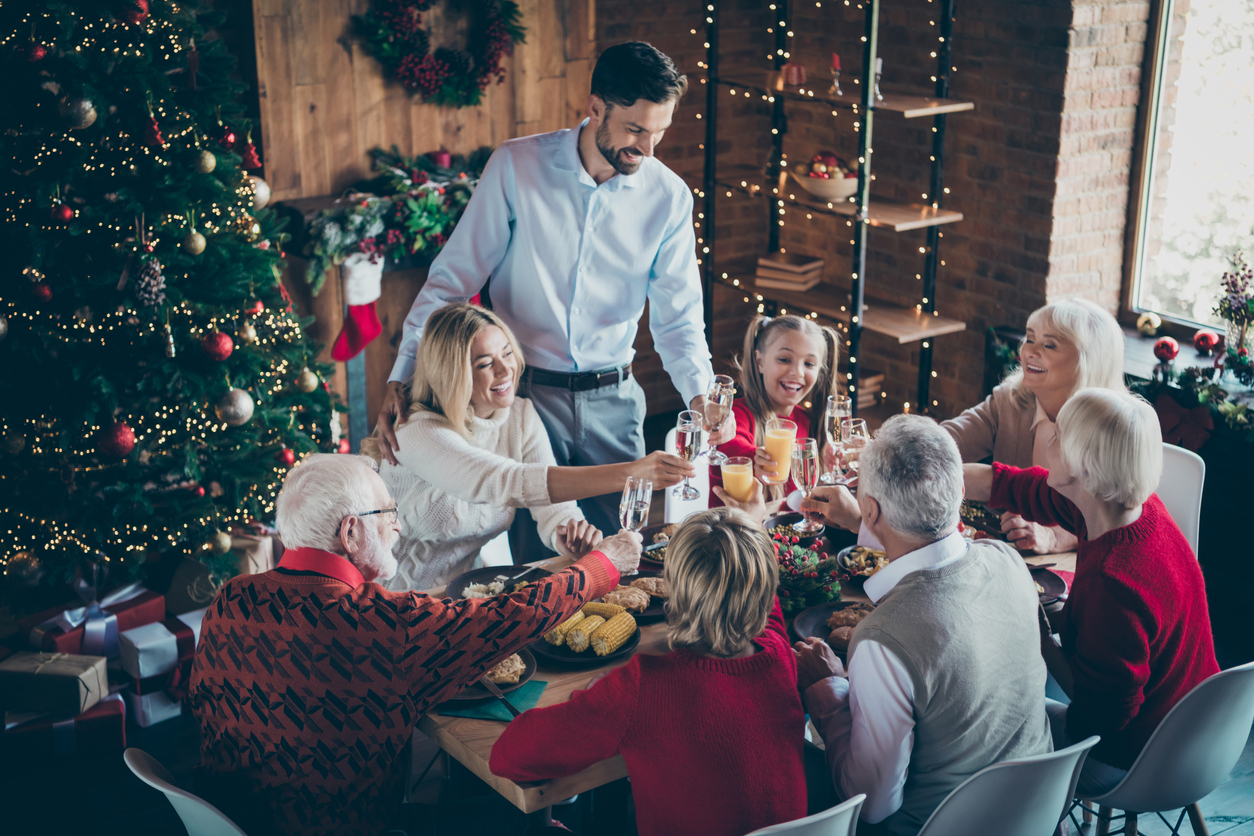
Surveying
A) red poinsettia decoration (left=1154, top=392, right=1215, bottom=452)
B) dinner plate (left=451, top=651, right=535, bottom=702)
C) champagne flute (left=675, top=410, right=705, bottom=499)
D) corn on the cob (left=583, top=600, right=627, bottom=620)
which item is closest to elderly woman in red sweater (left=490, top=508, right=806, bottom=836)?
dinner plate (left=451, top=651, right=535, bottom=702)

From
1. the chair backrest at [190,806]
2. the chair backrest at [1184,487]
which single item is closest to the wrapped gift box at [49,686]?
the chair backrest at [190,806]

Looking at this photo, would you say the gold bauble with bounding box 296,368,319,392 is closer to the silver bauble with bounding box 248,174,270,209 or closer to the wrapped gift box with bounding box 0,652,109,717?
the silver bauble with bounding box 248,174,270,209

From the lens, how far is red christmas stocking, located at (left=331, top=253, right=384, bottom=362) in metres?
4.39

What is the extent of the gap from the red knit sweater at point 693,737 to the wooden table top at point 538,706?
0.22 feet

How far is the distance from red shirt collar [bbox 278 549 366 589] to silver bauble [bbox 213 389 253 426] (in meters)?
1.62

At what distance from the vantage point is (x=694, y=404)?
2932 mm

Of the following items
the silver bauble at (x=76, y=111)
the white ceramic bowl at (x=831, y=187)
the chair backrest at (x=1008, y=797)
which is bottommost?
the chair backrest at (x=1008, y=797)

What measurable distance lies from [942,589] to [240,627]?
3.73 feet

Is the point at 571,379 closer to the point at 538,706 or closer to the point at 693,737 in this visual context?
the point at 538,706

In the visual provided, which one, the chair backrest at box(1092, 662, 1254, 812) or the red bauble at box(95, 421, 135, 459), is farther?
the red bauble at box(95, 421, 135, 459)

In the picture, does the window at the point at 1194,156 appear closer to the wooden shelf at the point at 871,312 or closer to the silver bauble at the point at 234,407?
the wooden shelf at the point at 871,312

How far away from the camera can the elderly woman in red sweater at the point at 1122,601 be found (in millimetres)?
2074

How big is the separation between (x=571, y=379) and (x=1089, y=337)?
1.34m

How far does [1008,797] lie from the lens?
6.02 feet
